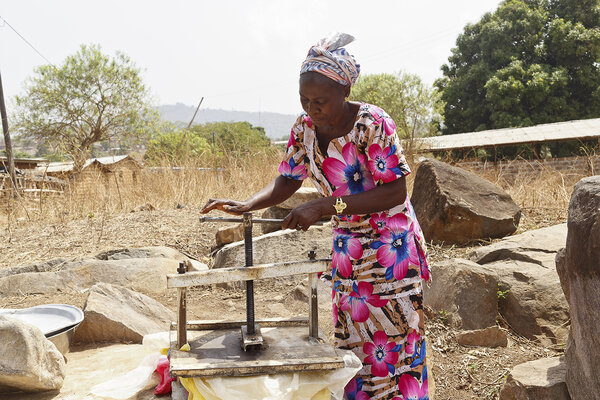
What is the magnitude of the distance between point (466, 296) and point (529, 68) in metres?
19.2

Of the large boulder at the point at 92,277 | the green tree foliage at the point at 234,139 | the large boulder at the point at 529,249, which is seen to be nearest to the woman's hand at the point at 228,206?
the large boulder at the point at 92,277

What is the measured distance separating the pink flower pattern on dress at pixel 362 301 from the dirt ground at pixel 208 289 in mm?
1341

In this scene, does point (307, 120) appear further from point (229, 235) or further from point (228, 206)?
point (229, 235)

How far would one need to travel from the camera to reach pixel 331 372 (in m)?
1.58

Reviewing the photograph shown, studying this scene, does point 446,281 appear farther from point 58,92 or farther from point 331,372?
point 58,92

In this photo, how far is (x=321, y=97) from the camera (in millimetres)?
1751

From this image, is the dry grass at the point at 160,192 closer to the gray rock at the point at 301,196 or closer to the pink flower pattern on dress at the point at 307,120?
the gray rock at the point at 301,196

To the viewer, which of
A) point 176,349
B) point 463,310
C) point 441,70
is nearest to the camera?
point 176,349

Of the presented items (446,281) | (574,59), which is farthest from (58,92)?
(446,281)

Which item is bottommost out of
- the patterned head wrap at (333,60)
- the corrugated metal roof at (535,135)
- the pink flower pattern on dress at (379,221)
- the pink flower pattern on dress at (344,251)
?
the pink flower pattern on dress at (344,251)

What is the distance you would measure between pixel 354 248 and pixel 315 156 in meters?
0.39

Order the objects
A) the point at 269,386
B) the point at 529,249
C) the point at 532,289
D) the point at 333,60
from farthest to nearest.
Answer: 1. the point at 529,249
2. the point at 532,289
3. the point at 333,60
4. the point at 269,386

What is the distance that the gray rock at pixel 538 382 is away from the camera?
8.23ft

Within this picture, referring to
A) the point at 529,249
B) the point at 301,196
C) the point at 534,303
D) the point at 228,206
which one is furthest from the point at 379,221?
the point at 301,196
